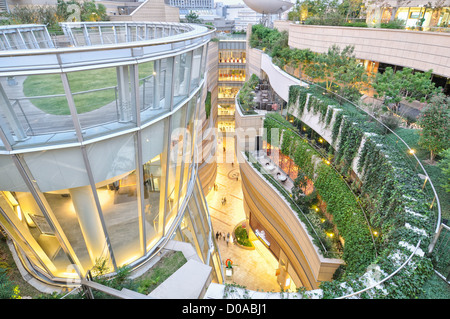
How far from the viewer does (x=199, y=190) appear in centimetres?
1563

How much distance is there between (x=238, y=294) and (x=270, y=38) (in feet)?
113

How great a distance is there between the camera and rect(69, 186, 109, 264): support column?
701 cm

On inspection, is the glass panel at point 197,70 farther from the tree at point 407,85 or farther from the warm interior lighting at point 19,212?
the tree at point 407,85

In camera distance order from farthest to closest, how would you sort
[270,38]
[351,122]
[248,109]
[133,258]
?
1. [270,38]
2. [248,109]
3. [351,122]
4. [133,258]

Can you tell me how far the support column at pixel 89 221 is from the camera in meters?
7.01

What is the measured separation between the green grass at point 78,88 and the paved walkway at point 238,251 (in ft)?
56.5

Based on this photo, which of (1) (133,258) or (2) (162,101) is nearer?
(2) (162,101)

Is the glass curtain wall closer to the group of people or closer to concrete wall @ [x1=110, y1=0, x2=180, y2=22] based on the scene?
the group of people

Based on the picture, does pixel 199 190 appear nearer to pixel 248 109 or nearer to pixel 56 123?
pixel 56 123

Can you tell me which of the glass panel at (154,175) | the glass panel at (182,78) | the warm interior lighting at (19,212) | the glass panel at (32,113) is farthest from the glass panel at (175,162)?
the warm interior lighting at (19,212)

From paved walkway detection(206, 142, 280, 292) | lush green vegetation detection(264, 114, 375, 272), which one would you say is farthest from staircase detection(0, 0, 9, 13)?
lush green vegetation detection(264, 114, 375, 272)

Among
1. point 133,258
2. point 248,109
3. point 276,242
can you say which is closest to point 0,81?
point 133,258

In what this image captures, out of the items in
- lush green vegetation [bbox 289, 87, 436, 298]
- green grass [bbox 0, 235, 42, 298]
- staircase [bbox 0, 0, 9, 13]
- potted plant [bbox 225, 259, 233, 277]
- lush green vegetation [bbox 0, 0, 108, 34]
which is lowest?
potted plant [bbox 225, 259, 233, 277]

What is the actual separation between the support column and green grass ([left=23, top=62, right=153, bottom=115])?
6.77 feet
